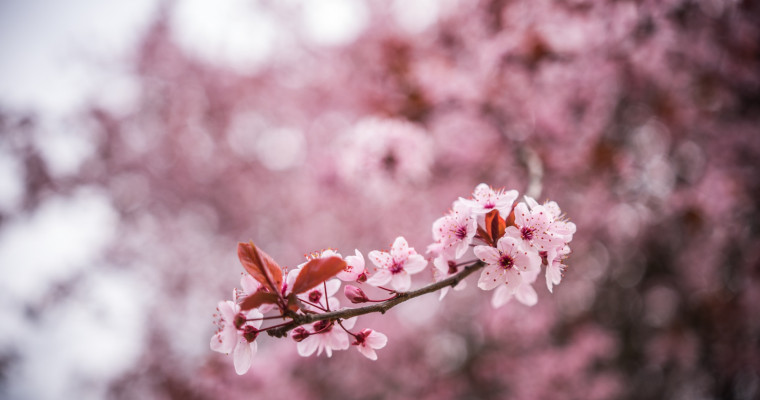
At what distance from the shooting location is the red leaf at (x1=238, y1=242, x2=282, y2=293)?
32.1 inches

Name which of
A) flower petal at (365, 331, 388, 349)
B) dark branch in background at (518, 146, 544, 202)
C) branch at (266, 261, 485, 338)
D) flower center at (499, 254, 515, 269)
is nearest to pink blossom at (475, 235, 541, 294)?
flower center at (499, 254, 515, 269)

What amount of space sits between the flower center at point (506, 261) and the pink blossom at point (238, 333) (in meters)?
0.55

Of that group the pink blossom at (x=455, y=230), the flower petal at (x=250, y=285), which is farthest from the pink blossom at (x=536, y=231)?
the flower petal at (x=250, y=285)

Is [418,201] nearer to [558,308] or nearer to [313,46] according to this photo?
[558,308]

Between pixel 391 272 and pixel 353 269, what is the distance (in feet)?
0.30

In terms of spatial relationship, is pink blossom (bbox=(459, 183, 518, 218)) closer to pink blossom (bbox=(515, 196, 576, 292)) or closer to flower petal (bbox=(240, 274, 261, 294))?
pink blossom (bbox=(515, 196, 576, 292))

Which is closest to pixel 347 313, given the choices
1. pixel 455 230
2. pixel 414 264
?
pixel 414 264

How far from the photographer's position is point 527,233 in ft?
2.99

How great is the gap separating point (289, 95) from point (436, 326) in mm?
3991

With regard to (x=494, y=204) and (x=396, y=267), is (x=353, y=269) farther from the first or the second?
(x=494, y=204)

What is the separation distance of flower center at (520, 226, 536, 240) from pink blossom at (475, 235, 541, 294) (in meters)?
0.04

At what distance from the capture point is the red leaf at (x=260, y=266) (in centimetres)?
82

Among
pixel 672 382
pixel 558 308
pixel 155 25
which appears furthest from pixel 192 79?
pixel 672 382

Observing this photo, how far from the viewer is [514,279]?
36.8 inches
